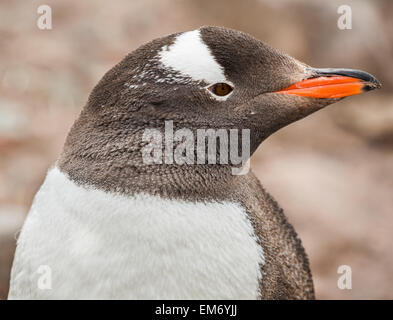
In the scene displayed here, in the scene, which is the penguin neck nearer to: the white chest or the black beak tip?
the white chest

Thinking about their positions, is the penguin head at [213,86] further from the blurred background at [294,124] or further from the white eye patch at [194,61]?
the blurred background at [294,124]

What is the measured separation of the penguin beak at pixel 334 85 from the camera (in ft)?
5.54

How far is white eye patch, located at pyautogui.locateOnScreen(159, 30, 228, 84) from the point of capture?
62.8 inches

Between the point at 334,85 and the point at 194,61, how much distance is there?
1.35 feet

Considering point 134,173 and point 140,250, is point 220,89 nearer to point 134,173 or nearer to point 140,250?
point 134,173

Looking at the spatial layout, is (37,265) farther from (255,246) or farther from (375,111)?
(375,111)

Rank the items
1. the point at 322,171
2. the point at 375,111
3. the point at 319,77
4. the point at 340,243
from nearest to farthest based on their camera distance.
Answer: the point at 319,77, the point at 340,243, the point at 322,171, the point at 375,111

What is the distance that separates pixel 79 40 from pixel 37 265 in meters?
3.76

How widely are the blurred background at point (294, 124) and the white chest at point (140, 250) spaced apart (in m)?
2.20

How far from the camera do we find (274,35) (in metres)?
4.96

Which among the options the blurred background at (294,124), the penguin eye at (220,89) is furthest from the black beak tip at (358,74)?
the blurred background at (294,124)

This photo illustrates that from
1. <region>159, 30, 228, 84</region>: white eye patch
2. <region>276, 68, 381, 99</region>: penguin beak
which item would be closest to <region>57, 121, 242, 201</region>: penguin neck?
<region>159, 30, 228, 84</region>: white eye patch

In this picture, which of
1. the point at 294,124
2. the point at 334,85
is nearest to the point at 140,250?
the point at 334,85

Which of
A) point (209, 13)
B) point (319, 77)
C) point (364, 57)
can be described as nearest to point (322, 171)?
point (364, 57)
